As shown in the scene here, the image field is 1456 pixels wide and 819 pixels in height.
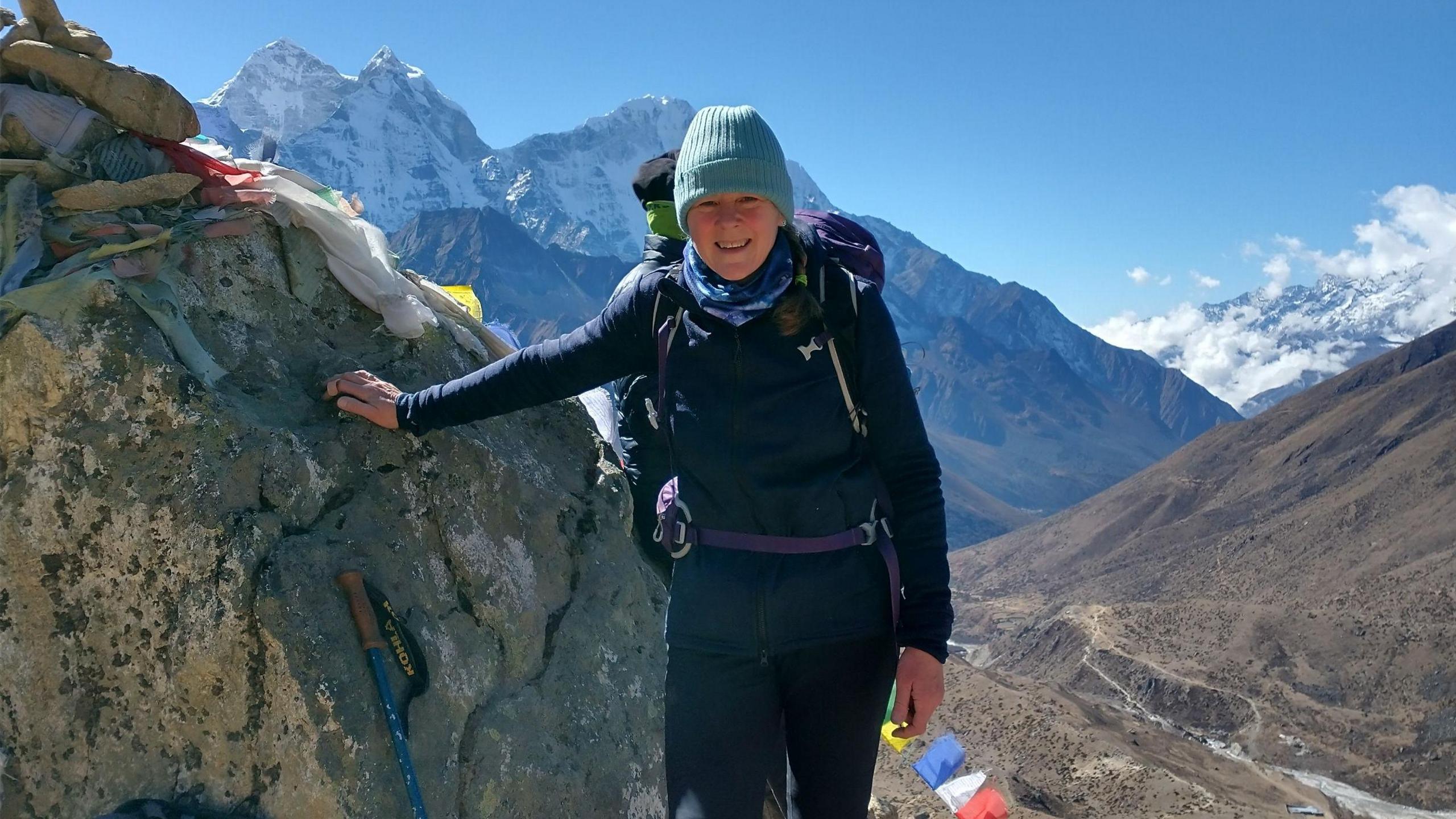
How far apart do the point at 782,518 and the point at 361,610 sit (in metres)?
1.56

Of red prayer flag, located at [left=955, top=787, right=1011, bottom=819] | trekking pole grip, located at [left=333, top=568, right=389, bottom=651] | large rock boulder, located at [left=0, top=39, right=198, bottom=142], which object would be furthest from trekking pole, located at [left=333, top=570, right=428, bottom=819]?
red prayer flag, located at [left=955, top=787, right=1011, bottom=819]

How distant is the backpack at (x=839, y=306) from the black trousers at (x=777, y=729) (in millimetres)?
587

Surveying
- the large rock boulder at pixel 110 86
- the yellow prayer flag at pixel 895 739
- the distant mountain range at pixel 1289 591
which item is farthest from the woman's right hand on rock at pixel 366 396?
the distant mountain range at pixel 1289 591

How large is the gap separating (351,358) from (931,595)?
263cm

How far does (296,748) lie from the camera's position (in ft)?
10.1

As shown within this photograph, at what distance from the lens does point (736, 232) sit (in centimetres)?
241

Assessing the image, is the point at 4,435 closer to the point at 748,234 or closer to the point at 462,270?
the point at 748,234

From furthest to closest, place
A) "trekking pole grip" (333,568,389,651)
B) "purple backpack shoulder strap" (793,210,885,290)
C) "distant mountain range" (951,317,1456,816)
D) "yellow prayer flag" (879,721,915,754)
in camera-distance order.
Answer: "distant mountain range" (951,317,1456,816) → "trekking pole grip" (333,568,389,651) → "purple backpack shoulder strap" (793,210,885,290) → "yellow prayer flag" (879,721,915,754)

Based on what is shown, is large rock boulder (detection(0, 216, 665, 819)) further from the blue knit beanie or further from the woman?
the blue knit beanie

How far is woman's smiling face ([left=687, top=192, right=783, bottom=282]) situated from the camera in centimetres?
241

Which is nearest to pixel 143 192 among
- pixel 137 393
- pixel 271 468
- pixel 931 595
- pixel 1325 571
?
pixel 137 393

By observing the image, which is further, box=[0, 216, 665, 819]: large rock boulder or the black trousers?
box=[0, 216, 665, 819]: large rock boulder

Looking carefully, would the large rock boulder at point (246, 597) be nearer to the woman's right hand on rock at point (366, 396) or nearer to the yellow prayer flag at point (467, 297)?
the woman's right hand on rock at point (366, 396)

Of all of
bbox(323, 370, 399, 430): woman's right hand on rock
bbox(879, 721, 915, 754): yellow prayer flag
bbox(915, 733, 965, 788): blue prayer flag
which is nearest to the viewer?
bbox(879, 721, 915, 754): yellow prayer flag
